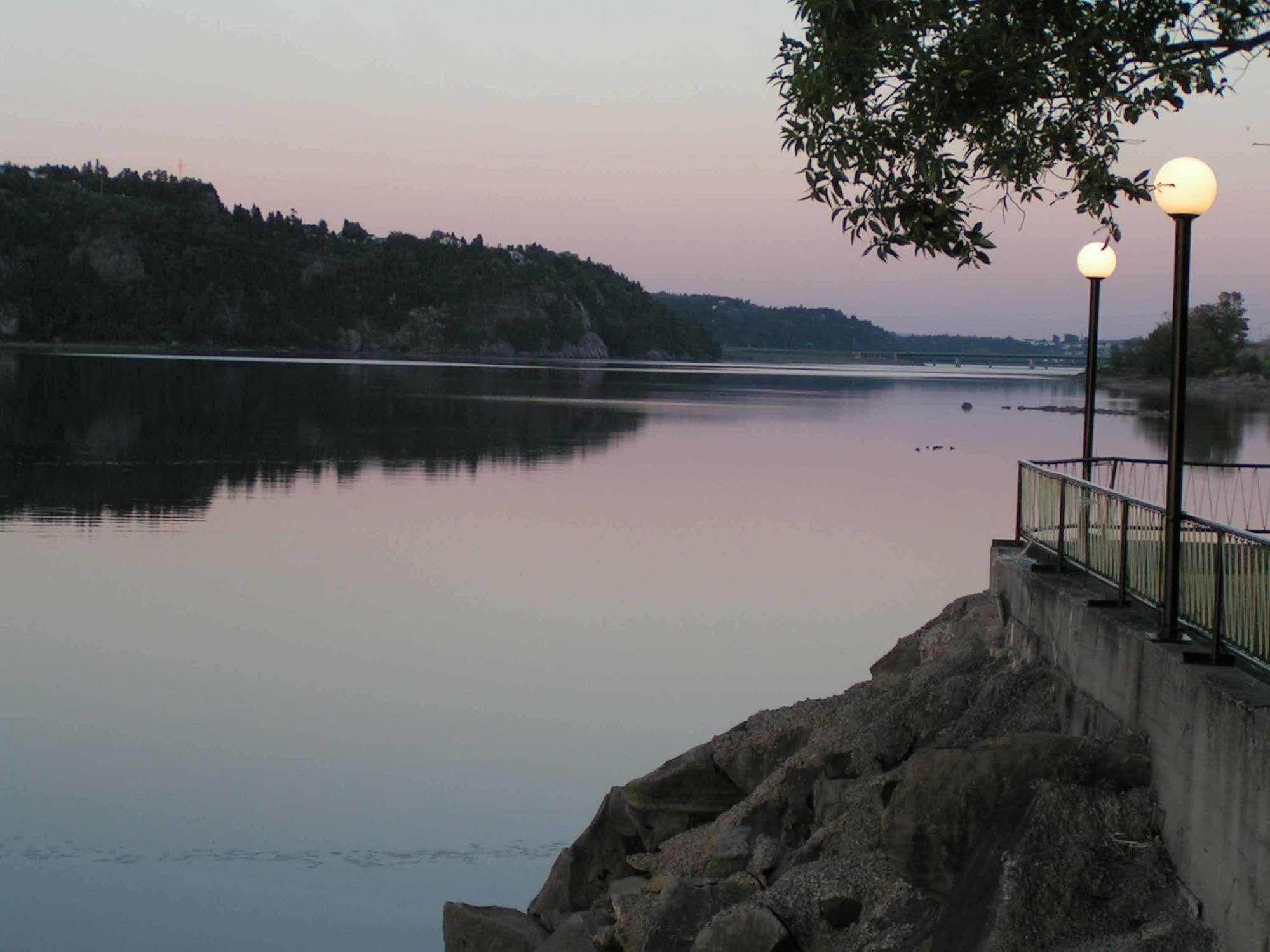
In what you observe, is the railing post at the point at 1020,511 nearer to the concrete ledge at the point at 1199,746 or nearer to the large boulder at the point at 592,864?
the concrete ledge at the point at 1199,746

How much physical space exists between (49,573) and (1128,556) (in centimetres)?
1816

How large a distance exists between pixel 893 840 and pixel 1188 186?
12.1 feet

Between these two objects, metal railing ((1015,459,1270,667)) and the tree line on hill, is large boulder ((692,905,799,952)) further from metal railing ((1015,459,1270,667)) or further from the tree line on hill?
the tree line on hill

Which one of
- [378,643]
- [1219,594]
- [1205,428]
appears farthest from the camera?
[1205,428]

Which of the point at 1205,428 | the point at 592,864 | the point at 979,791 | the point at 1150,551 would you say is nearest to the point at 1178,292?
the point at 1150,551

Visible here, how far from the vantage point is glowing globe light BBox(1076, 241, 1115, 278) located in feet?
44.1

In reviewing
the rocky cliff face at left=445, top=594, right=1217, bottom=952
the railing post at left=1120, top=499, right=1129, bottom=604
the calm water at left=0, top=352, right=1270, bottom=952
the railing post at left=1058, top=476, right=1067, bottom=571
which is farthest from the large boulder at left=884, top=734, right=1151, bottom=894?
A: the calm water at left=0, top=352, right=1270, bottom=952

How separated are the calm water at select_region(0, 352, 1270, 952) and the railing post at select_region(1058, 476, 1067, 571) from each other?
14.9 ft

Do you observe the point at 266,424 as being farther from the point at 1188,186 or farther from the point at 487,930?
the point at 1188,186

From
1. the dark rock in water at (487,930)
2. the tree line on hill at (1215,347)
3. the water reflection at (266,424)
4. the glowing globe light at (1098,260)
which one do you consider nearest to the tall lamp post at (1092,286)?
the glowing globe light at (1098,260)

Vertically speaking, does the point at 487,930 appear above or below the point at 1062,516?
below

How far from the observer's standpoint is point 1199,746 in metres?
7.63

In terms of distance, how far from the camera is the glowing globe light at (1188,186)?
854 centimetres

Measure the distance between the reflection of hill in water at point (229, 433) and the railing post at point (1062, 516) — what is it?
74.9ft
